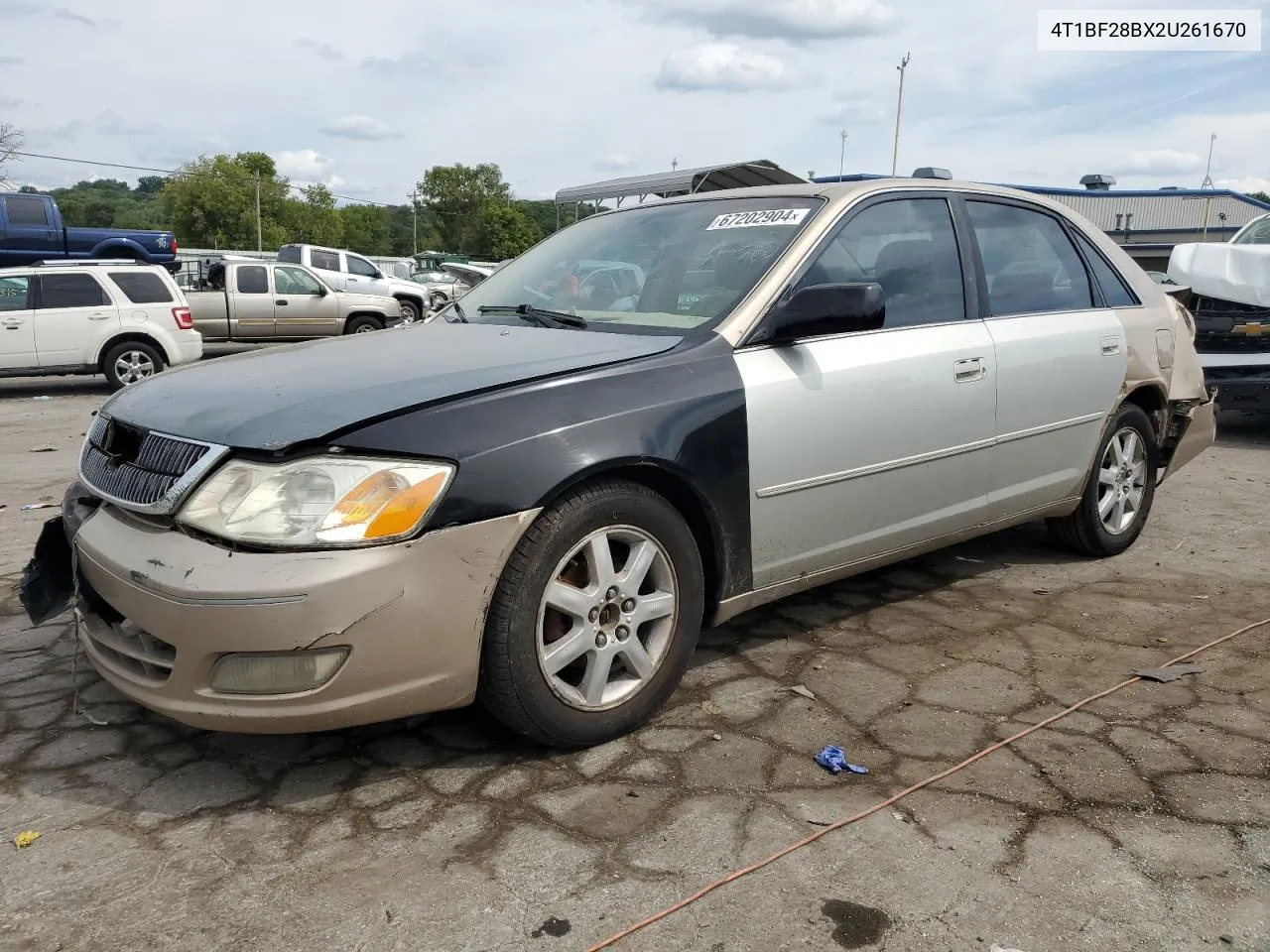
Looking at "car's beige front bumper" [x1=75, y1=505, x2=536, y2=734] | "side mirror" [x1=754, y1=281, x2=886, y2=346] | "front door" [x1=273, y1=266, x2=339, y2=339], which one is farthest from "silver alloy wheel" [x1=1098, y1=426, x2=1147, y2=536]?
Answer: "front door" [x1=273, y1=266, x2=339, y2=339]

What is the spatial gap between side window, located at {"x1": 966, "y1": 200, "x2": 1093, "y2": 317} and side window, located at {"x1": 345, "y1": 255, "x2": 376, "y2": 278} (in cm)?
1882

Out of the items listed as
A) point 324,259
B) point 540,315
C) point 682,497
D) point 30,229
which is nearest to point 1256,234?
point 540,315

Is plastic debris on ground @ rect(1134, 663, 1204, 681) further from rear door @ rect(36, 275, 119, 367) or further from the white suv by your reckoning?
rear door @ rect(36, 275, 119, 367)

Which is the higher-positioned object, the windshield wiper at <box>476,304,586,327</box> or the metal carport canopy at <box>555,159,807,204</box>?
the metal carport canopy at <box>555,159,807,204</box>

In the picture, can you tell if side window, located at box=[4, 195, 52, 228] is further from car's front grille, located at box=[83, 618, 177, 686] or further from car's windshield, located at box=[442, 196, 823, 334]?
car's front grille, located at box=[83, 618, 177, 686]

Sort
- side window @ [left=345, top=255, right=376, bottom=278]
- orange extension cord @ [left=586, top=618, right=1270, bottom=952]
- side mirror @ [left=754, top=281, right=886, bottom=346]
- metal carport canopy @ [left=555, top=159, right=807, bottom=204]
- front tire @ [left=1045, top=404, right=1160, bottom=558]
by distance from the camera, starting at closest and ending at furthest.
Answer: orange extension cord @ [left=586, top=618, right=1270, bottom=952] < side mirror @ [left=754, top=281, right=886, bottom=346] < front tire @ [left=1045, top=404, right=1160, bottom=558] < metal carport canopy @ [left=555, top=159, right=807, bottom=204] < side window @ [left=345, top=255, right=376, bottom=278]

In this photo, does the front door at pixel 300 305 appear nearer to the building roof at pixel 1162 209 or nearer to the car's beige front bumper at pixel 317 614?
the car's beige front bumper at pixel 317 614

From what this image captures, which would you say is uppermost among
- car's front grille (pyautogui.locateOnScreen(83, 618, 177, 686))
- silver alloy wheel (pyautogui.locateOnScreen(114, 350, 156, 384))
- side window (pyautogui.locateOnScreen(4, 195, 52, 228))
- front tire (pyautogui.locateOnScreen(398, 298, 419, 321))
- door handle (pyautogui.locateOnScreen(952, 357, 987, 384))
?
side window (pyautogui.locateOnScreen(4, 195, 52, 228))

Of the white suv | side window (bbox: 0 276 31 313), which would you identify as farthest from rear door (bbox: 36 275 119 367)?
side window (bbox: 0 276 31 313)

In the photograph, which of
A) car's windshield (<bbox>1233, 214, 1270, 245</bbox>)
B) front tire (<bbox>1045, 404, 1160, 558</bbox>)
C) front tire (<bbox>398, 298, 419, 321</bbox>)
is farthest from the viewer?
front tire (<bbox>398, 298, 419, 321</bbox>)

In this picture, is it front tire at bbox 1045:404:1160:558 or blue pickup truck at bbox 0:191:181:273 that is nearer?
front tire at bbox 1045:404:1160:558

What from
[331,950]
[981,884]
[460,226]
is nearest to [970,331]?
[981,884]

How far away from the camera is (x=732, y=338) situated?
315 cm

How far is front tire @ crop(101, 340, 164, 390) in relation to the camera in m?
12.3
